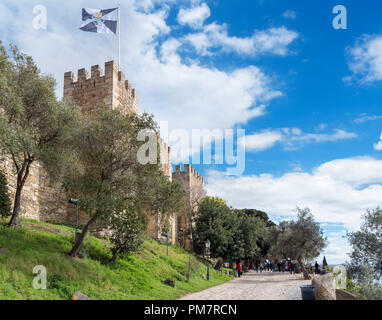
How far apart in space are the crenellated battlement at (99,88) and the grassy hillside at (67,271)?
23.9ft

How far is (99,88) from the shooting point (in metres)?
18.5

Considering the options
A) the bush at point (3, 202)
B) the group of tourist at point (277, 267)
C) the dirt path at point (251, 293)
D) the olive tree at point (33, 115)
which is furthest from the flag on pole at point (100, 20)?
the group of tourist at point (277, 267)

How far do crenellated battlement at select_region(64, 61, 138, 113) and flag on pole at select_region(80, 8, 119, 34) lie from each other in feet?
5.71

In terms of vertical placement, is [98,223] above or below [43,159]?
below

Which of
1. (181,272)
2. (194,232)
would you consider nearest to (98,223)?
(181,272)

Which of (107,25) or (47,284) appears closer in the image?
(47,284)

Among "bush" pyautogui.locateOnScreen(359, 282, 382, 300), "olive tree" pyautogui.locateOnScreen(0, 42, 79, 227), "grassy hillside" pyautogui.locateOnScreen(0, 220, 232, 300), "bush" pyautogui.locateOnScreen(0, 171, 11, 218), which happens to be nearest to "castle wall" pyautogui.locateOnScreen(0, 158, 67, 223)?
"grassy hillside" pyautogui.locateOnScreen(0, 220, 232, 300)

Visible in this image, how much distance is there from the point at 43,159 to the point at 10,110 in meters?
1.94

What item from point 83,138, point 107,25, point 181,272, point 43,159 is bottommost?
point 181,272

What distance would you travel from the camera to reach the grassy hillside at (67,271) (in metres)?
8.94

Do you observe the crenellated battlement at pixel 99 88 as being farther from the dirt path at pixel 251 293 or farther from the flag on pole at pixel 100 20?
the dirt path at pixel 251 293

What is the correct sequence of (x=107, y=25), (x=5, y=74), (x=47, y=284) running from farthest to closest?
(x=107, y=25)
(x=5, y=74)
(x=47, y=284)
